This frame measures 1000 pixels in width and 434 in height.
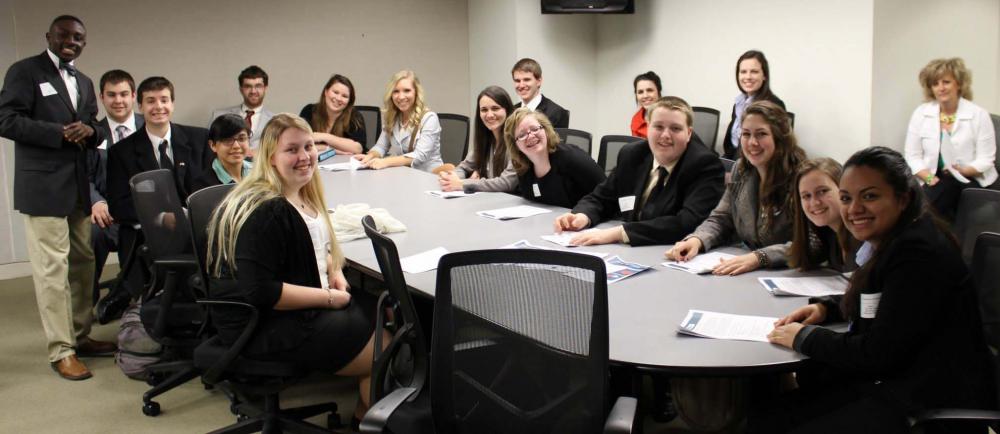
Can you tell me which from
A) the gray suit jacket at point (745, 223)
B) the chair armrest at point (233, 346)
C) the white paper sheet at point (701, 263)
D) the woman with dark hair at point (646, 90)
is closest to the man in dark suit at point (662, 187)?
the gray suit jacket at point (745, 223)

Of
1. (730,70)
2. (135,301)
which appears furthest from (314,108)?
(730,70)

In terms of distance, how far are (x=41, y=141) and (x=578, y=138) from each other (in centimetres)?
283

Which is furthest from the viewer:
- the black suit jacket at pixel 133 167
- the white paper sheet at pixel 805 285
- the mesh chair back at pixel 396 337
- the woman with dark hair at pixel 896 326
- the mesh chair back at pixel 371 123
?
the mesh chair back at pixel 371 123

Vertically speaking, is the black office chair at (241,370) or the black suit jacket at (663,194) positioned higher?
the black suit jacket at (663,194)

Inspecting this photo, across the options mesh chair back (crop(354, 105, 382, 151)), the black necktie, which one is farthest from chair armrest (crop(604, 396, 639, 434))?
mesh chair back (crop(354, 105, 382, 151))

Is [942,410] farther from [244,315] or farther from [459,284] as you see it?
[244,315]

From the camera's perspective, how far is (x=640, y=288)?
282cm

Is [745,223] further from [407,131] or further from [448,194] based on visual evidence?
[407,131]

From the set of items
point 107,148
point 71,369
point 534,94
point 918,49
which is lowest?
point 71,369

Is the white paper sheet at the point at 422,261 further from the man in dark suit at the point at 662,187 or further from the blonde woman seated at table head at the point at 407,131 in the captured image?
the blonde woman seated at table head at the point at 407,131

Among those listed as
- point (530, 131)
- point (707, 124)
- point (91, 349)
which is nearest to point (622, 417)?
point (530, 131)

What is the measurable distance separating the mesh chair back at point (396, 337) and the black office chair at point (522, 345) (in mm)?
249

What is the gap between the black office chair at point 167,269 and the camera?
3539 mm

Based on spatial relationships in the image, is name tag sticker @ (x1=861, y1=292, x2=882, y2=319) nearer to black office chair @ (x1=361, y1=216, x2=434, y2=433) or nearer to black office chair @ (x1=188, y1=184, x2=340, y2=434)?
black office chair @ (x1=361, y1=216, x2=434, y2=433)
